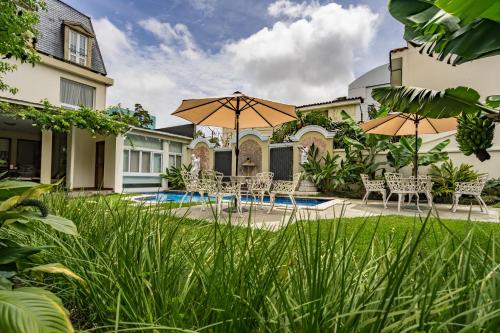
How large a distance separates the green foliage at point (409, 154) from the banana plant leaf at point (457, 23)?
8.78m

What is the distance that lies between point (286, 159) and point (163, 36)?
32.2 feet

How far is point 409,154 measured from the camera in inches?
490

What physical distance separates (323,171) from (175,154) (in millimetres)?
9870

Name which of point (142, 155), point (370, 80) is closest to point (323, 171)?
point (142, 155)

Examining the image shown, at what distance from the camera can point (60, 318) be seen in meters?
1.11

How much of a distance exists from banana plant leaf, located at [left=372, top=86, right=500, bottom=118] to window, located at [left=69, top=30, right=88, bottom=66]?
17147 mm

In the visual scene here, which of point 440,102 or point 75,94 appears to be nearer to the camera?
point 440,102

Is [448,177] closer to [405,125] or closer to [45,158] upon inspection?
[405,125]

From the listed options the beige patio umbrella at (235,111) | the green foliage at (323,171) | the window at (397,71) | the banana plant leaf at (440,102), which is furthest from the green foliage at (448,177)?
the window at (397,71)

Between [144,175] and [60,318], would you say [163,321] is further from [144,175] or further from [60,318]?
[144,175]

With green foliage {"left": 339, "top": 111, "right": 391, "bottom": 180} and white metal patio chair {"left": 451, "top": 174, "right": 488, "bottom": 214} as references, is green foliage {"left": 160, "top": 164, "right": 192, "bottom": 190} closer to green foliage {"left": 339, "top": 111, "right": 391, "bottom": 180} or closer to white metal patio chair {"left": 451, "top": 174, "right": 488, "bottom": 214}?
green foliage {"left": 339, "top": 111, "right": 391, "bottom": 180}

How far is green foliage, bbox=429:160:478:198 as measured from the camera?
36.2 ft

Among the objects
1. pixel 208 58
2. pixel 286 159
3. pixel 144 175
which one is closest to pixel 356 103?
pixel 286 159

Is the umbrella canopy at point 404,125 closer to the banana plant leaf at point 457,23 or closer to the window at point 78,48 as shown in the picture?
the banana plant leaf at point 457,23
